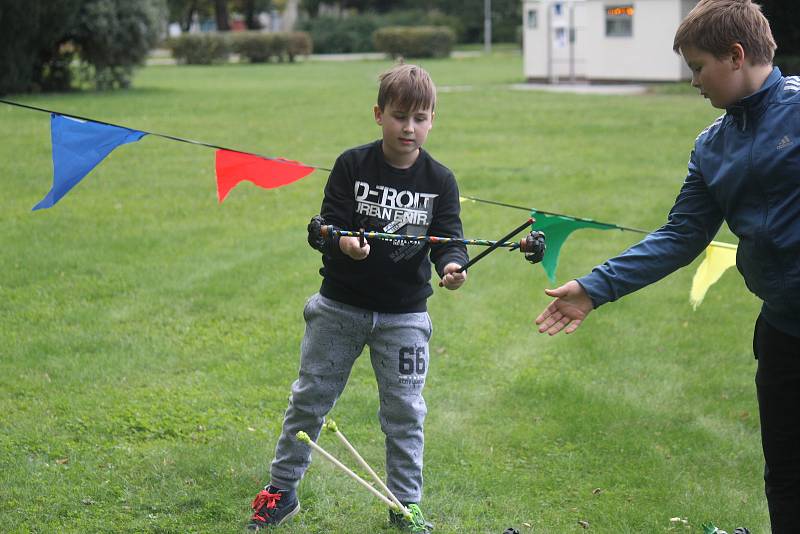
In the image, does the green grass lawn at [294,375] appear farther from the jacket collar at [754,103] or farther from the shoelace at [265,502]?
the jacket collar at [754,103]

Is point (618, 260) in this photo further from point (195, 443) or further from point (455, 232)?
point (195, 443)

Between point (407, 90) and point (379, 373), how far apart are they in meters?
1.09

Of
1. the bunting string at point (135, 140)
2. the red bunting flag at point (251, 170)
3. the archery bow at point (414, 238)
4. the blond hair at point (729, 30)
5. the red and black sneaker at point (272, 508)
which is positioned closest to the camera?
the blond hair at point (729, 30)

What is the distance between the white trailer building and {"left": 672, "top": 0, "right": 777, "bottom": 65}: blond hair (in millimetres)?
22964

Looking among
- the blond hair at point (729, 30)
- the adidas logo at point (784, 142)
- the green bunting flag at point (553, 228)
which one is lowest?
the green bunting flag at point (553, 228)

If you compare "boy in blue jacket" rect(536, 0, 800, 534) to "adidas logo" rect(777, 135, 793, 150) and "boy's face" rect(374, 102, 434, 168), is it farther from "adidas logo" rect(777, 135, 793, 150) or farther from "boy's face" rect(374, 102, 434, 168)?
"boy's face" rect(374, 102, 434, 168)

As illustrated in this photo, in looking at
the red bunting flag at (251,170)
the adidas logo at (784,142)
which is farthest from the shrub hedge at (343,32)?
the adidas logo at (784,142)

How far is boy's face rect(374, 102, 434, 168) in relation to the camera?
12.2ft

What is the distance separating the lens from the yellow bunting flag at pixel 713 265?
501cm

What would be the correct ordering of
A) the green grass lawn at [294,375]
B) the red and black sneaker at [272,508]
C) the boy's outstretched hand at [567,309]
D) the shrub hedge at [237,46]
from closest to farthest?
the boy's outstretched hand at [567,309] → the red and black sneaker at [272,508] → the green grass lawn at [294,375] → the shrub hedge at [237,46]

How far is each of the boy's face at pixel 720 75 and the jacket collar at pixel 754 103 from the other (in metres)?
0.02

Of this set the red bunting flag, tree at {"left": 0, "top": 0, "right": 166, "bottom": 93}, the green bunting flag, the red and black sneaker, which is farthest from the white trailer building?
the red and black sneaker

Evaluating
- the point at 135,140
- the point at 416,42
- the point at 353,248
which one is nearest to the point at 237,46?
the point at 416,42

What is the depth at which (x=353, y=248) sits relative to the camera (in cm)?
352
